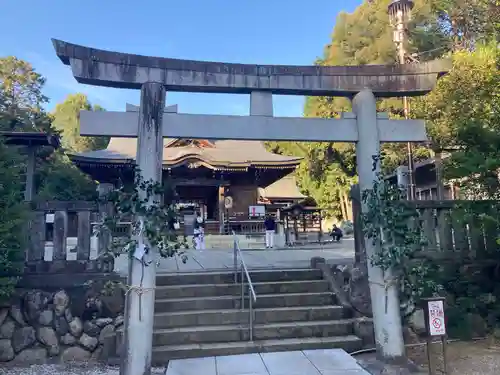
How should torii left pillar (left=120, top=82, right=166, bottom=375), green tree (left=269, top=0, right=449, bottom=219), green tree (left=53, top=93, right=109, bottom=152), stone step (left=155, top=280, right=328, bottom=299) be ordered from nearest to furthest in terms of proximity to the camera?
torii left pillar (left=120, top=82, right=166, bottom=375) < stone step (left=155, top=280, right=328, bottom=299) < green tree (left=269, top=0, right=449, bottom=219) < green tree (left=53, top=93, right=109, bottom=152)

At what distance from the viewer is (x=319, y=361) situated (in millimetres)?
4480

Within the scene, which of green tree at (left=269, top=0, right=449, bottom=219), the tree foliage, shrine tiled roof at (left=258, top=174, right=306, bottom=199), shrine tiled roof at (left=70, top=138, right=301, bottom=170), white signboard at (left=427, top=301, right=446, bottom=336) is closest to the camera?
white signboard at (left=427, top=301, right=446, bottom=336)

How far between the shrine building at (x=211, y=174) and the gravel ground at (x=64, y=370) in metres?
11.1

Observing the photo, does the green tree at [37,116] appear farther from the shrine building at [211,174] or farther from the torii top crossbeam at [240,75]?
the torii top crossbeam at [240,75]

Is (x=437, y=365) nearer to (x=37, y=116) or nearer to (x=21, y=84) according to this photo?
(x=37, y=116)

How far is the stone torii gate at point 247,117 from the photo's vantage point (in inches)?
176

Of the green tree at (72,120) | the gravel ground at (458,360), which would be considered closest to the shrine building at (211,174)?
the gravel ground at (458,360)

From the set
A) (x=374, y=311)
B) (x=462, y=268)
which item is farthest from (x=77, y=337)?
(x=462, y=268)

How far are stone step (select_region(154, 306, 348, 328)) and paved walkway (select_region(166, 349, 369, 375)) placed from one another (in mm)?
628

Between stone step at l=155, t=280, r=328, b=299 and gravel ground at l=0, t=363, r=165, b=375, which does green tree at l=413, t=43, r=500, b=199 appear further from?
gravel ground at l=0, t=363, r=165, b=375

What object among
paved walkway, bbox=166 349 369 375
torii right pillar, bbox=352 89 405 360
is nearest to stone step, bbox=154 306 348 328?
paved walkway, bbox=166 349 369 375

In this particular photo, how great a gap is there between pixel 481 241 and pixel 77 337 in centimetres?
620

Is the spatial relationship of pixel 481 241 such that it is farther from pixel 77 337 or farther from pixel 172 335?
pixel 77 337

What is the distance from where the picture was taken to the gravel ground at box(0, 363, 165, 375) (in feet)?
14.9
